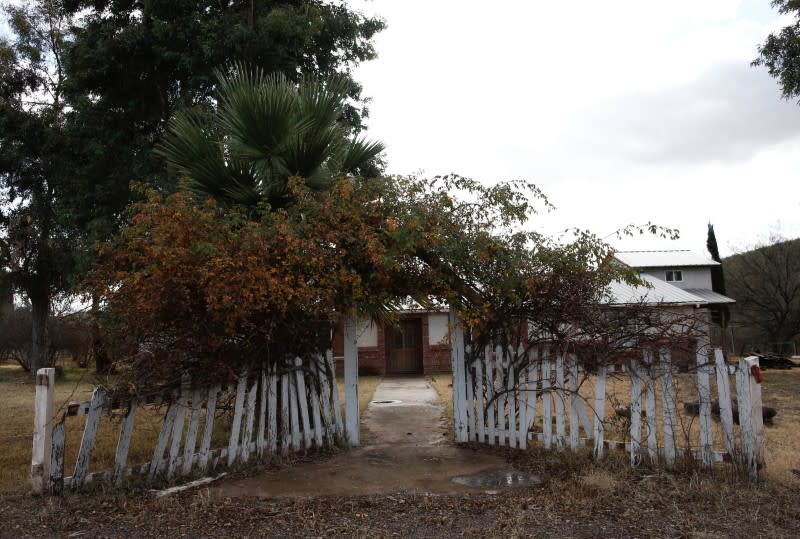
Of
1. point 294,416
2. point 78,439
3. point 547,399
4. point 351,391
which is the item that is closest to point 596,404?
point 547,399

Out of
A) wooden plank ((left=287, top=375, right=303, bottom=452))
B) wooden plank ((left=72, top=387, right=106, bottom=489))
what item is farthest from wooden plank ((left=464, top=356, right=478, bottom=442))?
wooden plank ((left=72, top=387, right=106, bottom=489))

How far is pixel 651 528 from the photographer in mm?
4402

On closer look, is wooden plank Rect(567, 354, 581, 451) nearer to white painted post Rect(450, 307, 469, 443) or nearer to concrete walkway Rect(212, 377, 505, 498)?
concrete walkway Rect(212, 377, 505, 498)

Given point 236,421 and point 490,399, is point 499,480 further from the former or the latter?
point 236,421

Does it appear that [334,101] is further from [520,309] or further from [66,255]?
[66,255]

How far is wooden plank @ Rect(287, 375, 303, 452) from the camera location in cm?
693

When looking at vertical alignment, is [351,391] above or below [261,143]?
below

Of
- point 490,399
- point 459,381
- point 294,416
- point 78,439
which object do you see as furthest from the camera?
point 78,439

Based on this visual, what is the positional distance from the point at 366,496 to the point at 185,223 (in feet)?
9.86

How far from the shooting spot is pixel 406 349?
23.2 meters

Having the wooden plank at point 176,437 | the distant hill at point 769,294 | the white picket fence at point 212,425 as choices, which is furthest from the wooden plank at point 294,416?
the distant hill at point 769,294

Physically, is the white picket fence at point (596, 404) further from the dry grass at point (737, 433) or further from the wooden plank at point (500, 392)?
the dry grass at point (737, 433)

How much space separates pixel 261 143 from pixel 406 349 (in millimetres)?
16680

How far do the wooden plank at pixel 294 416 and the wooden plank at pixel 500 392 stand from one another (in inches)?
92.5
